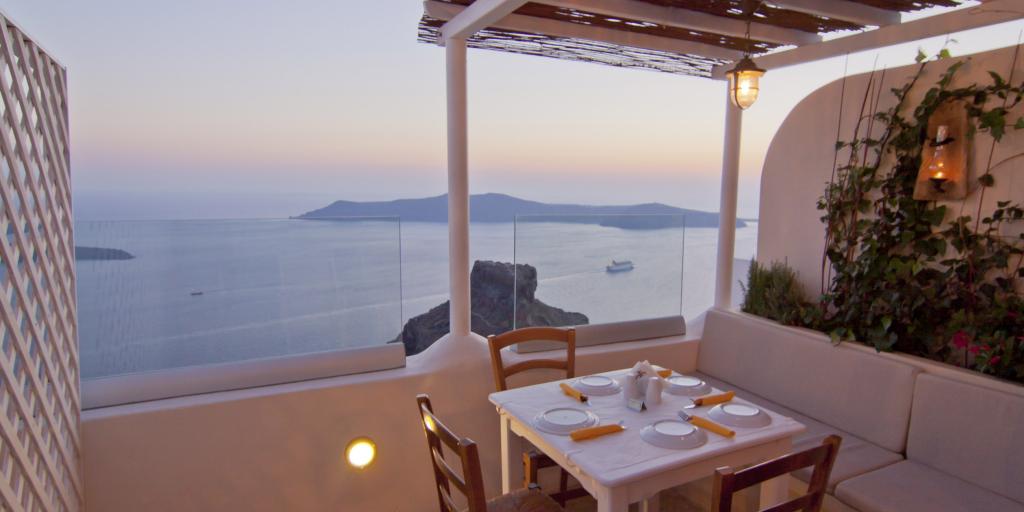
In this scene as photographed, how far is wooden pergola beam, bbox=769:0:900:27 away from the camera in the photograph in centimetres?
270

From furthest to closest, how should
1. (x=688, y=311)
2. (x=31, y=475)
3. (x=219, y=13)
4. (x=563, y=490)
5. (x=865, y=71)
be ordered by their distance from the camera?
(x=688, y=311) < (x=865, y=71) < (x=219, y=13) < (x=563, y=490) < (x=31, y=475)

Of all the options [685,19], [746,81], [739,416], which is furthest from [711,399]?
[685,19]

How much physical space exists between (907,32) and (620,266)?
2045 millimetres

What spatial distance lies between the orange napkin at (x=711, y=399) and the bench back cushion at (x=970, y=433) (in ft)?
2.99

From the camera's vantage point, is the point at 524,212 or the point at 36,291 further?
the point at 524,212

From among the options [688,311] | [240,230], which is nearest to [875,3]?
[688,311]

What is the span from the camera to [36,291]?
6.06 feet

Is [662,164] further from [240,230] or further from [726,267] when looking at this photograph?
[240,230]

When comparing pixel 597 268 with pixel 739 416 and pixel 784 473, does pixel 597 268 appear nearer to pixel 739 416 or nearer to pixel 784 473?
pixel 739 416

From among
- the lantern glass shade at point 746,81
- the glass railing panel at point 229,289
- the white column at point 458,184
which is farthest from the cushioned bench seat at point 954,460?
the glass railing panel at point 229,289

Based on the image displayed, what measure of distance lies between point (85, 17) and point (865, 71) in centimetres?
412

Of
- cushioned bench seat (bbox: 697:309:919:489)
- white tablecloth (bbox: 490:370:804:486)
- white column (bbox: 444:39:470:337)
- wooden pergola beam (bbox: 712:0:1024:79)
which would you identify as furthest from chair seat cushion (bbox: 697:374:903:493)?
wooden pergola beam (bbox: 712:0:1024:79)

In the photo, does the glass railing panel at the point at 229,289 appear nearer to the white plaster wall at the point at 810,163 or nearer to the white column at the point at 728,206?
the white column at the point at 728,206

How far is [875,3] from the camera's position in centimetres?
282
